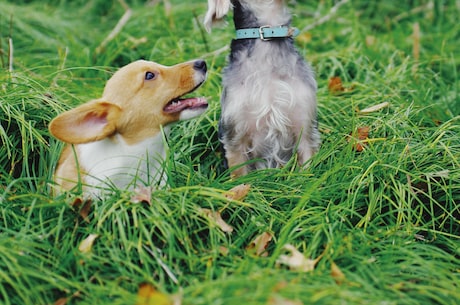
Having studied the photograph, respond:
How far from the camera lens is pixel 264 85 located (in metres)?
4.51

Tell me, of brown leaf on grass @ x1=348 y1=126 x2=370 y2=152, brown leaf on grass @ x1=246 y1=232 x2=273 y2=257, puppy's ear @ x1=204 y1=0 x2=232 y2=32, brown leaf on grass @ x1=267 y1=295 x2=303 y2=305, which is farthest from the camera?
brown leaf on grass @ x1=348 y1=126 x2=370 y2=152

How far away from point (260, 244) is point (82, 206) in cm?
89

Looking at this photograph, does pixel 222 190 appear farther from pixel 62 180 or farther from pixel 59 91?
pixel 59 91

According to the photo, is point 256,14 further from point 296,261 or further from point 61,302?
point 61,302

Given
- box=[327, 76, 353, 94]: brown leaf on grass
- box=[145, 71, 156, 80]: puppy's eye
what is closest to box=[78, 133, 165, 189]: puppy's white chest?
box=[145, 71, 156, 80]: puppy's eye

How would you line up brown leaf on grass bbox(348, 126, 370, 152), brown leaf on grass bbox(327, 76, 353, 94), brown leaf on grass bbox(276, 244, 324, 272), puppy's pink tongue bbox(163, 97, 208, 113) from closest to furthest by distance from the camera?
brown leaf on grass bbox(276, 244, 324, 272) → puppy's pink tongue bbox(163, 97, 208, 113) → brown leaf on grass bbox(348, 126, 370, 152) → brown leaf on grass bbox(327, 76, 353, 94)

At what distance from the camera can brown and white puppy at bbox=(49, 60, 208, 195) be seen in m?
4.02

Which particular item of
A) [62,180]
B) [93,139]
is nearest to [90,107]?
[93,139]

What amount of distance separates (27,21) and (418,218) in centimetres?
438

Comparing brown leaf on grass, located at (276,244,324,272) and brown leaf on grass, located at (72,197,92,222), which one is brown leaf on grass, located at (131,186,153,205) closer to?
brown leaf on grass, located at (72,197,92,222)

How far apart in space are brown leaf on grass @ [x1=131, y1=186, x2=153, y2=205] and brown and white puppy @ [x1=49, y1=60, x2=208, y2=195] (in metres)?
0.10

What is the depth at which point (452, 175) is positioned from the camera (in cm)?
428

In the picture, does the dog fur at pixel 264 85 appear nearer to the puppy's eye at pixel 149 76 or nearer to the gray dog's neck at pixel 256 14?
the gray dog's neck at pixel 256 14

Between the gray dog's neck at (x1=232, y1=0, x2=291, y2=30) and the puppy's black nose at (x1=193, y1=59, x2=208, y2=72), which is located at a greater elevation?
the gray dog's neck at (x1=232, y1=0, x2=291, y2=30)
